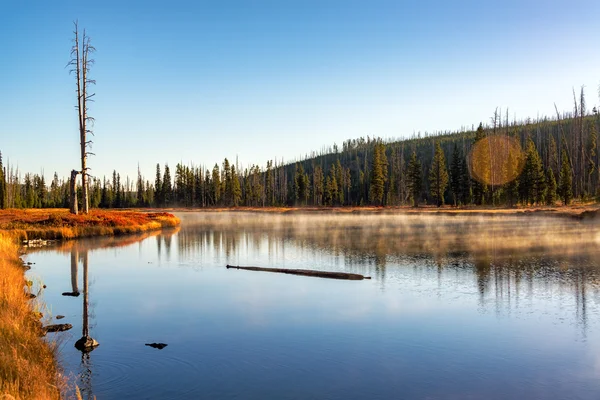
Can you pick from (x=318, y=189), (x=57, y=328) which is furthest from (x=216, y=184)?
(x=57, y=328)

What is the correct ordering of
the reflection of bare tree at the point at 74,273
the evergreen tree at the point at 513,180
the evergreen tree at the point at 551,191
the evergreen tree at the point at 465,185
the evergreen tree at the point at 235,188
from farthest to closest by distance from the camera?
the evergreen tree at the point at 235,188, the evergreen tree at the point at 465,185, the evergreen tree at the point at 513,180, the evergreen tree at the point at 551,191, the reflection of bare tree at the point at 74,273

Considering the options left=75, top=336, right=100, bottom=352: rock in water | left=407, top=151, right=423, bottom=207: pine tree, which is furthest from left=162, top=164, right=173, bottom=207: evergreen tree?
left=75, top=336, right=100, bottom=352: rock in water

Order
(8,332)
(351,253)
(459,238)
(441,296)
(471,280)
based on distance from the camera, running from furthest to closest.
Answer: (459,238), (351,253), (471,280), (441,296), (8,332)

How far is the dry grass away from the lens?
7.24m

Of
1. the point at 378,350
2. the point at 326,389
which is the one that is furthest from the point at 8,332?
the point at 378,350

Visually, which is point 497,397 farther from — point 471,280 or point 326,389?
point 471,280

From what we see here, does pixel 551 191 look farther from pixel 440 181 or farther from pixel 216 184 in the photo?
pixel 216 184

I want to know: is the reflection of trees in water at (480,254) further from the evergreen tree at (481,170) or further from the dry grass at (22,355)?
the evergreen tree at (481,170)

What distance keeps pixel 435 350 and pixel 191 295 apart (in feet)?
29.9

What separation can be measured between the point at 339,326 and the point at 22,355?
23.6 ft

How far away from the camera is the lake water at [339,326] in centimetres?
920

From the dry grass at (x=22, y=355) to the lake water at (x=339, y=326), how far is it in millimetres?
678

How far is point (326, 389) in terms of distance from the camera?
896cm

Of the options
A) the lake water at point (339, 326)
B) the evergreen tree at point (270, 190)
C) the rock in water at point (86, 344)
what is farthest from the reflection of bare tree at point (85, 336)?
A: the evergreen tree at point (270, 190)
